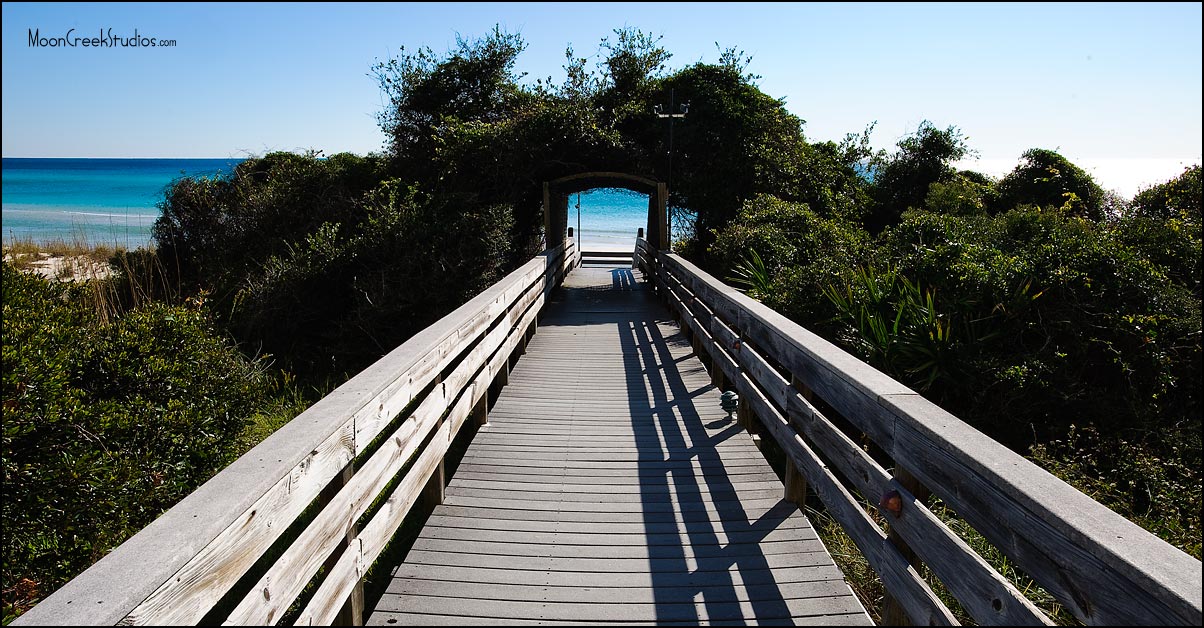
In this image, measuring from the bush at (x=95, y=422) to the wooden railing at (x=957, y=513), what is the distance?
4200 mm

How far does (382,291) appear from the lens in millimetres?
11859

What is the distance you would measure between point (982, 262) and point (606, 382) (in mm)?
4060

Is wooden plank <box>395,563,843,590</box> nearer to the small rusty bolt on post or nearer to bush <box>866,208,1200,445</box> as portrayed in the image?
the small rusty bolt on post

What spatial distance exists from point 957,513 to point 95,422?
514 centimetres

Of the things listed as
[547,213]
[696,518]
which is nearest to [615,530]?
[696,518]

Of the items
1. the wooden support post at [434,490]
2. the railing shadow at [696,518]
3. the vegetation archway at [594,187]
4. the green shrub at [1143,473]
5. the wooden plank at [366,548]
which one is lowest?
the green shrub at [1143,473]

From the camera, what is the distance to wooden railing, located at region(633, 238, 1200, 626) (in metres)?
1.42

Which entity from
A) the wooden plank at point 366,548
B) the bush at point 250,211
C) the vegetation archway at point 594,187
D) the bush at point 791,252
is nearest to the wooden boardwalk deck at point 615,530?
the wooden plank at point 366,548

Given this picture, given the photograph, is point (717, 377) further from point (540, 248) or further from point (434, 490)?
point (540, 248)

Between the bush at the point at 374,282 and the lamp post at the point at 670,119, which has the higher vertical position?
the lamp post at the point at 670,119

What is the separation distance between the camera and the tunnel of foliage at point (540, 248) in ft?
16.6

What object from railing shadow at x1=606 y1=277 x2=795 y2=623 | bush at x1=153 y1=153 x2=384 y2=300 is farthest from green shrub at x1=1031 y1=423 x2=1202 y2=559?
bush at x1=153 y1=153 x2=384 y2=300

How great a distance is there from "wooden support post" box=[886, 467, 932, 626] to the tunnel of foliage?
363 cm

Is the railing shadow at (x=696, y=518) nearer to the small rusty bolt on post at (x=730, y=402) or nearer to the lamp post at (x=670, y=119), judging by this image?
the small rusty bolt on post at (x=730, y=402)
